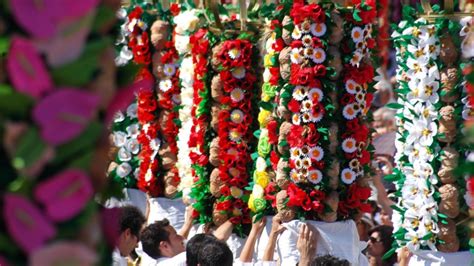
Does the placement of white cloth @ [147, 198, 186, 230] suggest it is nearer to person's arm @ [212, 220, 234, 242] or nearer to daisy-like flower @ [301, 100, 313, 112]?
person's arm @ [212, 220, 234, 242]

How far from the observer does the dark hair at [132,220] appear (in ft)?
20.8

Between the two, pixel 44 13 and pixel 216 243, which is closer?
pixel 44 13

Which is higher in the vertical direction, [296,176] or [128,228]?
[296,176]

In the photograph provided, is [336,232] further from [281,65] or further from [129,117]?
[129,117]

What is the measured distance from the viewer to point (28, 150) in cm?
208

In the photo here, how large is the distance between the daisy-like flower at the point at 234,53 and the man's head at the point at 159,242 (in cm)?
120

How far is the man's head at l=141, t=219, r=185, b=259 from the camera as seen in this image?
6809 millimetres

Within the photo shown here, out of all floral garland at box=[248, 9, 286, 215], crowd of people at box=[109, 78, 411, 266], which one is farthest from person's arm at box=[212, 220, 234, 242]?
floral garland at box=[248, 9, 286, 215]

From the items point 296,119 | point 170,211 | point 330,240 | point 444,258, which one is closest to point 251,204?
point 330,240

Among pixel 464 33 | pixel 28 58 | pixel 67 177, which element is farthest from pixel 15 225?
pixel 464 33

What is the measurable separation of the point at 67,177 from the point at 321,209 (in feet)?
14.3

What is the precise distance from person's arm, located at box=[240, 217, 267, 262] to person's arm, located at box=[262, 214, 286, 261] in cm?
20

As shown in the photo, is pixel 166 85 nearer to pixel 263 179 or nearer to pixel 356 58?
pixel 263 179

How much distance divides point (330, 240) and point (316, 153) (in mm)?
536
